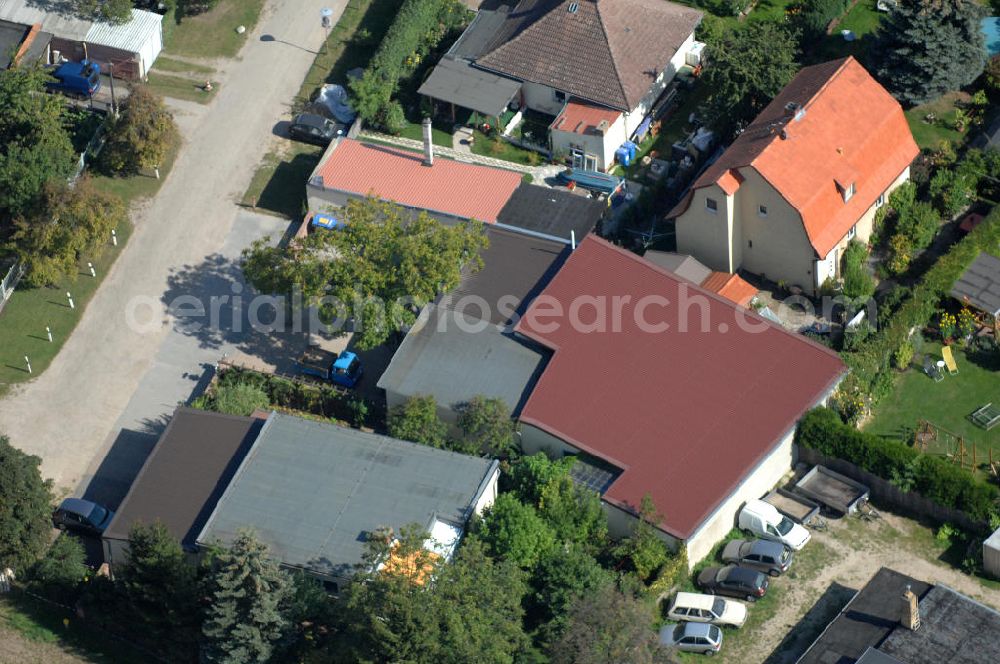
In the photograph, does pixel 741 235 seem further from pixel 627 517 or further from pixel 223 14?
pixel 223 14

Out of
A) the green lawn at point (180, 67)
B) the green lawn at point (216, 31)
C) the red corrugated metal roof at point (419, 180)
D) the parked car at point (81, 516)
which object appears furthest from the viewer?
the green lawn at point (216, 31)

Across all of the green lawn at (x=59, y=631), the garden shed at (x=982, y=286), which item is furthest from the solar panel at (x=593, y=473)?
the garden shed at (x=982, y=286)

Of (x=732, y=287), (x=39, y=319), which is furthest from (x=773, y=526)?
(x=39, y=319)

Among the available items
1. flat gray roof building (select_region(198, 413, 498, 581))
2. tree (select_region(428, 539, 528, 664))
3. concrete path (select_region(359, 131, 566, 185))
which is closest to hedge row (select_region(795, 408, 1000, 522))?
flat gray roof building (select_region(198, 413, 498, 581))

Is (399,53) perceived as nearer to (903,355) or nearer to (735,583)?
(903,355)

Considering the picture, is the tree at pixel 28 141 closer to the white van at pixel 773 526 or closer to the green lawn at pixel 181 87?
the green lawn at pixel 181 87

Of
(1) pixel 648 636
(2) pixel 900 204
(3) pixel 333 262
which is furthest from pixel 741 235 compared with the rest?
(1) pixel 648 636

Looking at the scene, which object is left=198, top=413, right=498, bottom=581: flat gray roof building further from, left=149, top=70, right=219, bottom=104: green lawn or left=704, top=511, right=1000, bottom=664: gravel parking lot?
left=149, top=70, right=219, bottom=104: green lawn
